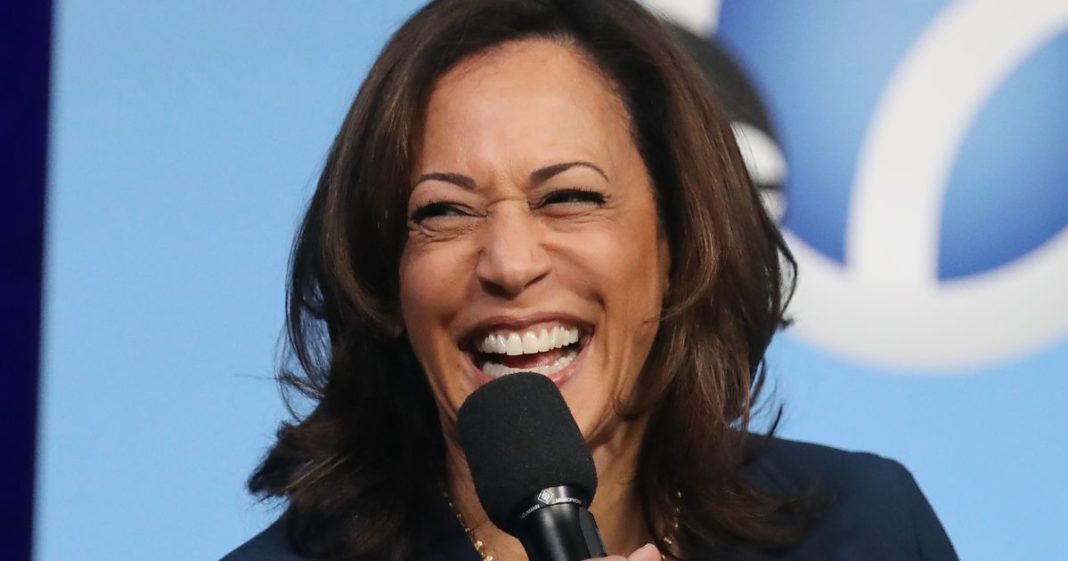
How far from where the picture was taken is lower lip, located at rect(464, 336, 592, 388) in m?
1.46

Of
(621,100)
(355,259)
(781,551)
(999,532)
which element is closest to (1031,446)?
(999,532)

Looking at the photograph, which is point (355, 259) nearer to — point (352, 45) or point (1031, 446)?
point (352, 45)

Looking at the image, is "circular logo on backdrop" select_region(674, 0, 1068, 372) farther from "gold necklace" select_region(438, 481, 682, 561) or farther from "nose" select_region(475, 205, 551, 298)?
"nose" select_region(475, 205, 551, 298)

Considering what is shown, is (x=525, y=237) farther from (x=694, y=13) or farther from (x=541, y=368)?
(x=694, y=13)

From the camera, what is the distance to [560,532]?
106 cm

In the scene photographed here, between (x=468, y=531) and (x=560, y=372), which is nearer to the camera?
(x=560, y=372)

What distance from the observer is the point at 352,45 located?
6.16ft

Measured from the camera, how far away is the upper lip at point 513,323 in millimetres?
1437

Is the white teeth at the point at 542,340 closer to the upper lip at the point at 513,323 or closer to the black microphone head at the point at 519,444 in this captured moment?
the upper lip at the point at 513,323

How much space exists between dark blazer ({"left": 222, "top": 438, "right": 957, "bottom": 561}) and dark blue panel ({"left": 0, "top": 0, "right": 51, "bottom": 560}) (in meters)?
0.35

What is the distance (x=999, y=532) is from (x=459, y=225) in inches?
30.3

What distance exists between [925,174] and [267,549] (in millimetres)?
847

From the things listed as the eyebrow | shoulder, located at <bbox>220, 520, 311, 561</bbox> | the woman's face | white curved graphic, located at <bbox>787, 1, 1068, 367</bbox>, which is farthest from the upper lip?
white curved graphic, located at <bbox>787, 1, 1068, 367</bbox>

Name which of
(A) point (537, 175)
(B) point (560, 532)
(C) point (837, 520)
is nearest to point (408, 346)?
(A) point (537, 175)
